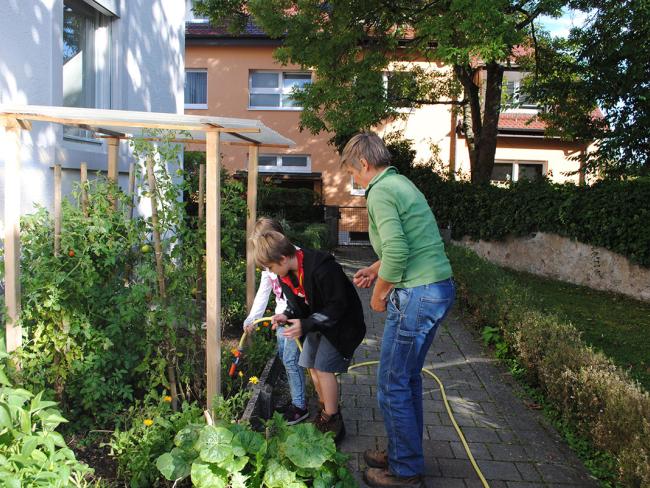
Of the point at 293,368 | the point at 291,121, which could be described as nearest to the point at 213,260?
the point at 293,368

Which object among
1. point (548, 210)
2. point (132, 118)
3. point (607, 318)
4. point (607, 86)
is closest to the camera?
point (132, 118)

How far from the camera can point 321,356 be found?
13.9 feet

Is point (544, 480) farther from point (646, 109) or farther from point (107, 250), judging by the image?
point (646, 109)

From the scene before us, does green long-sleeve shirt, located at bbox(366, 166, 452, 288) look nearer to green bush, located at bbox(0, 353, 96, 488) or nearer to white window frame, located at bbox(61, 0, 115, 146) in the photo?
green bush, located at bbox(0, 353, 96, 488)

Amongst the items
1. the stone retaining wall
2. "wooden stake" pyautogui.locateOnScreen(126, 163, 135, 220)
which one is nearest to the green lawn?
the stone retaining wall

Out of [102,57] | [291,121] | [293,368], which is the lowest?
[293,368]

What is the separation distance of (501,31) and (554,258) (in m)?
4.94

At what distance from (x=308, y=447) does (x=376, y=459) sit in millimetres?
1247

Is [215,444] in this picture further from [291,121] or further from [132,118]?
[291,121]

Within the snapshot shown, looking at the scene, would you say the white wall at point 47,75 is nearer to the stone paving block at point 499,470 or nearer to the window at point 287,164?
the stone paving block at point 499,470

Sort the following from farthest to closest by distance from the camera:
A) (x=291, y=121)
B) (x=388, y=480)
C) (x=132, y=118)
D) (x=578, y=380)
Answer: (x=291, y=121), (x=578, y=380), (x=388, y=480), (x=132, y=118)

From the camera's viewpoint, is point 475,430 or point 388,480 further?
point 475,430

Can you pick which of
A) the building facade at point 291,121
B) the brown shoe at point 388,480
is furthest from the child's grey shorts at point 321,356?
the building facade at point 291,121

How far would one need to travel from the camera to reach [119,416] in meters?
4.04
